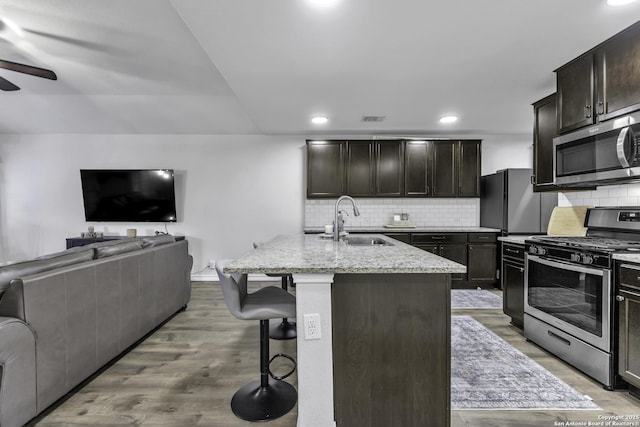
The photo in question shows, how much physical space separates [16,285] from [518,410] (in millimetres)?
2927

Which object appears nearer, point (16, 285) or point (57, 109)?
point (16, 285)

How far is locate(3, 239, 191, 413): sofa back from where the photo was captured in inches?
65.9

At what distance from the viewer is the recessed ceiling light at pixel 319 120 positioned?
13.3 feet

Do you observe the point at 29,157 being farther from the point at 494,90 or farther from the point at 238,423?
the point at 494,90

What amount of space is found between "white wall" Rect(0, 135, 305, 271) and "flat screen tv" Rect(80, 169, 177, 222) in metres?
0.24

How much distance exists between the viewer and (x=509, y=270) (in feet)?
9.74

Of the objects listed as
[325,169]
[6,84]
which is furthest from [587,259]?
[6,84]

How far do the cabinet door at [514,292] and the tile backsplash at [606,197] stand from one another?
0.89 m

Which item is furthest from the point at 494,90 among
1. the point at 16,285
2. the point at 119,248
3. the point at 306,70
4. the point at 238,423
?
the point at 16,285

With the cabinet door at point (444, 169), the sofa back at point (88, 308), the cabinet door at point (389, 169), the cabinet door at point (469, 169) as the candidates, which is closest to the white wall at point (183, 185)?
the cabinet door at point (389, 169)

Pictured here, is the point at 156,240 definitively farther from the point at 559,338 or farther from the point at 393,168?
the point at 559,338

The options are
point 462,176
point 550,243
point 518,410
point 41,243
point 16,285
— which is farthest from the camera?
point 41,243

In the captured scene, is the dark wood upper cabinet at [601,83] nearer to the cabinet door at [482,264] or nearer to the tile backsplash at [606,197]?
the tile backsplash at [606,197]

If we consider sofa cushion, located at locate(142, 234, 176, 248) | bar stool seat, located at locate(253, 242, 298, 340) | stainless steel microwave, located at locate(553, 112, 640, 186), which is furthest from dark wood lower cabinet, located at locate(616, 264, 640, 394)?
sofa cushion, located at locate(142, 234, 176, 248)
